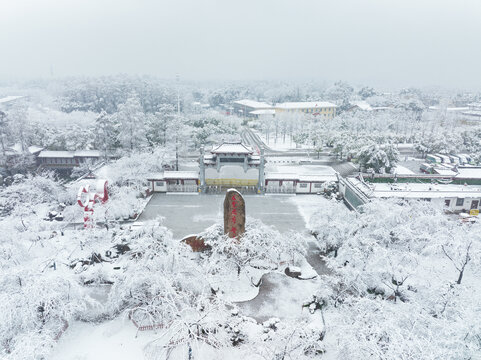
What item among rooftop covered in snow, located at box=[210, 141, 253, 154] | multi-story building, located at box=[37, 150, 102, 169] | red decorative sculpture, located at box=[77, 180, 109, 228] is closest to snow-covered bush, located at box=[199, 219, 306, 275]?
red decorative sculpture, located at box=[77, 180, 109, 228]

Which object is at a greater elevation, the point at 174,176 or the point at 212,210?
the point at 174,176

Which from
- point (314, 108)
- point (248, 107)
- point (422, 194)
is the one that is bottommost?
point (422, 194)

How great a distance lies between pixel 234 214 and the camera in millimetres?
19406

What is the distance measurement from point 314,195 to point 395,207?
42.8 feet

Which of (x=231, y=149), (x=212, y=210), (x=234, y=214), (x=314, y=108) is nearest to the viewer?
(x=234, y=214)

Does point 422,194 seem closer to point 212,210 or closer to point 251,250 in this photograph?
point 251,250

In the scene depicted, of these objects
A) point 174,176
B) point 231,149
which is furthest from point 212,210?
point 231,149

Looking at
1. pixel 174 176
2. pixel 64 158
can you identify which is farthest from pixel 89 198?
pixel 64 158

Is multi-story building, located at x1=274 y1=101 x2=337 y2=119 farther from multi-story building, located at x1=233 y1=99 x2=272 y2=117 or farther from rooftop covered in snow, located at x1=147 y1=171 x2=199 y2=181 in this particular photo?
rooftop covered in snow, located at x1=147 y1=171 x2=199 y2=181

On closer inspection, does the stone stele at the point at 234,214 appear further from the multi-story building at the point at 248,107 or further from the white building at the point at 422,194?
the multi-story building at the point at 248,107

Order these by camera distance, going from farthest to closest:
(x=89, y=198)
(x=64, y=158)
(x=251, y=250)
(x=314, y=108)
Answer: (x=314, y=108) < (x=64, y=158) < (x=89, y=198) < (x=251, y=250)

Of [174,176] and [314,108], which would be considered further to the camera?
[314,108]

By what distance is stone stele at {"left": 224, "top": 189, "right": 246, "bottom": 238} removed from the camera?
19.1 meters

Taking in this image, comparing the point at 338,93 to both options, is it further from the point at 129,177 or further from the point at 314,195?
the point at 129,177
